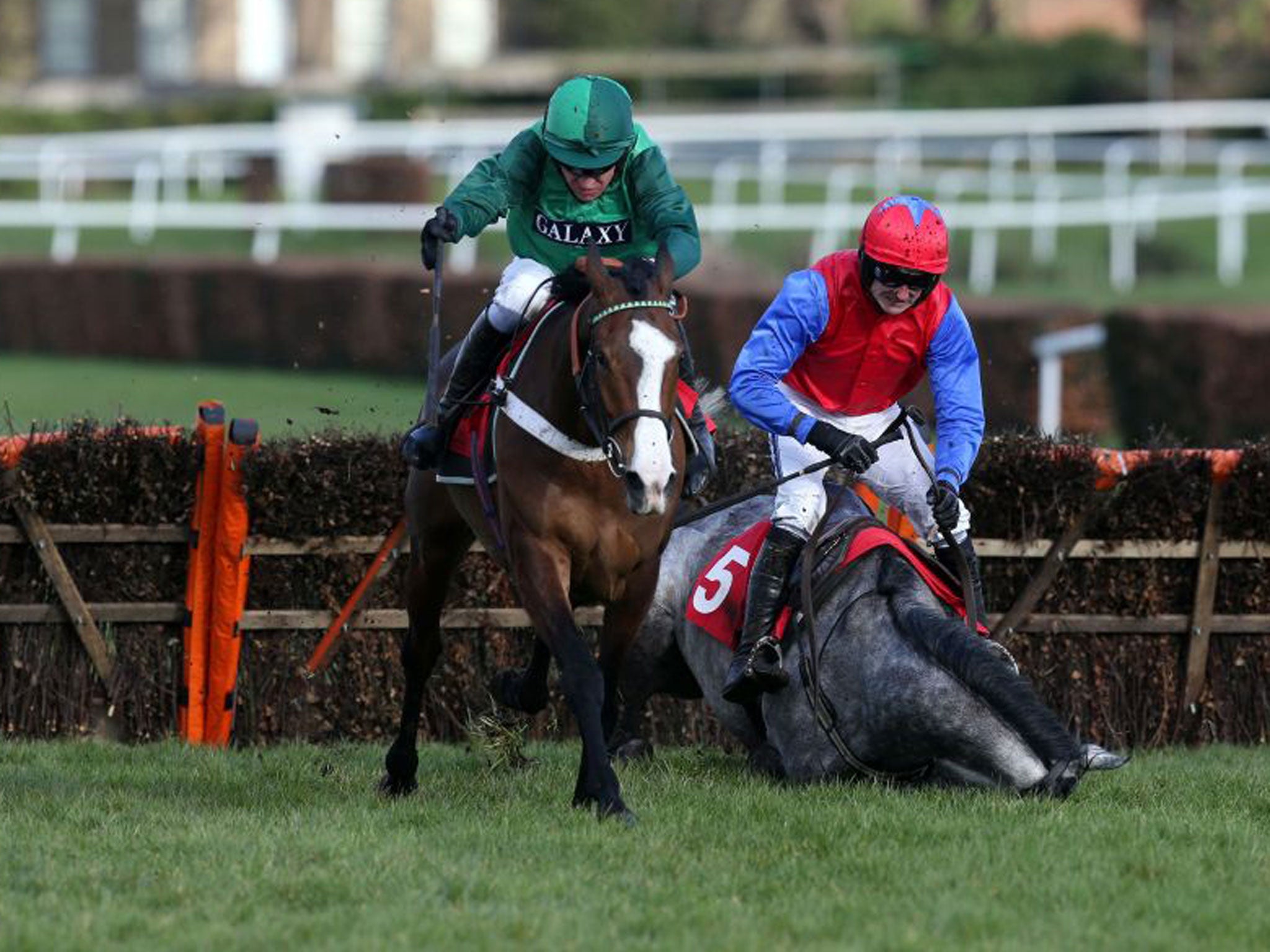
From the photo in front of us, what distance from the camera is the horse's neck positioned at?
6.41 metres

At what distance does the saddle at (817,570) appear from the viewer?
7121 millimetres

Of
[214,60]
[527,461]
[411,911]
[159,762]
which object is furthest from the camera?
[214,60]

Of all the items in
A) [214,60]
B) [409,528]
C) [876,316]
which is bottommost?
[409,528]

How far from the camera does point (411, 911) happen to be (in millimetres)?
5070

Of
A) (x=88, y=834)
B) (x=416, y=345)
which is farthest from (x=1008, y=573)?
(x=416, y=345)

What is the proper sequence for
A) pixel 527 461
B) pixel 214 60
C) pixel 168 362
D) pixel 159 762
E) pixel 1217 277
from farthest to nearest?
1. pixel 214 60
2. pixel 1217 277
3. pixel 168 362
4. pixel 159 762
5. pixel 527 461

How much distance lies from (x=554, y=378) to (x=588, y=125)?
76 cm

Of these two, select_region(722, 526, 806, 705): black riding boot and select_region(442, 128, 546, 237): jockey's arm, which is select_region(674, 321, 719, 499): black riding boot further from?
select_region(442, 128, 546, 237): jockey's arm

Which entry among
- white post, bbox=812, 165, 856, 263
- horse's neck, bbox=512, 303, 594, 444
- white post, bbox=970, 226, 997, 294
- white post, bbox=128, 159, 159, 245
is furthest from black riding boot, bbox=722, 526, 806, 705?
white post, bbox=128, 159, 159, 245

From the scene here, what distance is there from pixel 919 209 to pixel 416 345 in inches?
453

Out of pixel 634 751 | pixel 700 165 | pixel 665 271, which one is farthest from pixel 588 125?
pixel 700 165

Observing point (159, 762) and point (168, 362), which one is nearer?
point (159, 762)

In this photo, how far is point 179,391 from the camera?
17859 millimetres

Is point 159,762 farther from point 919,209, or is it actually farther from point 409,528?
point 919,209
